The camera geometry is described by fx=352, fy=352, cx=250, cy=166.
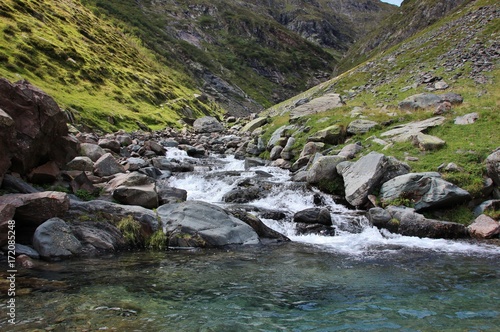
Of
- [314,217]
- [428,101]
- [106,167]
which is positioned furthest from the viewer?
[428,101]

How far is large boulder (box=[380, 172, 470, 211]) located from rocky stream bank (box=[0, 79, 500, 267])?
0.14 ft

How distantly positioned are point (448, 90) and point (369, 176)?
19.4m

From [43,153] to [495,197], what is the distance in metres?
20.7

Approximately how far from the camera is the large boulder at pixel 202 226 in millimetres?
13656

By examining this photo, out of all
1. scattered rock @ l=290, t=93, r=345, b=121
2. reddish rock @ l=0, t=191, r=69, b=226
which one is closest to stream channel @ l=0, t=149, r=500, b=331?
reddish rock @ l=0, t=191, r=69, b=226

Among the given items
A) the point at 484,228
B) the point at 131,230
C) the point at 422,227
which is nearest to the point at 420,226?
the point at 422,227

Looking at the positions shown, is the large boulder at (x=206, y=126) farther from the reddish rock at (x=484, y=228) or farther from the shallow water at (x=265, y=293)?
the shallow water at (x=265, y=293)

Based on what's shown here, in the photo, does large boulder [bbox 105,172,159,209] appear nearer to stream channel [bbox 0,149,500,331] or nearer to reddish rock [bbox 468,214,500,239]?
stream channel [bbox 0,149,500,331]

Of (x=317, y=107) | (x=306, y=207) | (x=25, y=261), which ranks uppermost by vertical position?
(x=317, y=107)

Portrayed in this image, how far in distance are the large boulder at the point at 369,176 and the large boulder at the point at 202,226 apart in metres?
6.29

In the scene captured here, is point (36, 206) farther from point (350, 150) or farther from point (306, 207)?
point (350, 150)

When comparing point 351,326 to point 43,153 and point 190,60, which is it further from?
point 190,60

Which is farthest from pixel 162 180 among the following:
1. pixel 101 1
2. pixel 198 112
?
pixel 101 1

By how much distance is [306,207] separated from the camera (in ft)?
61.9
